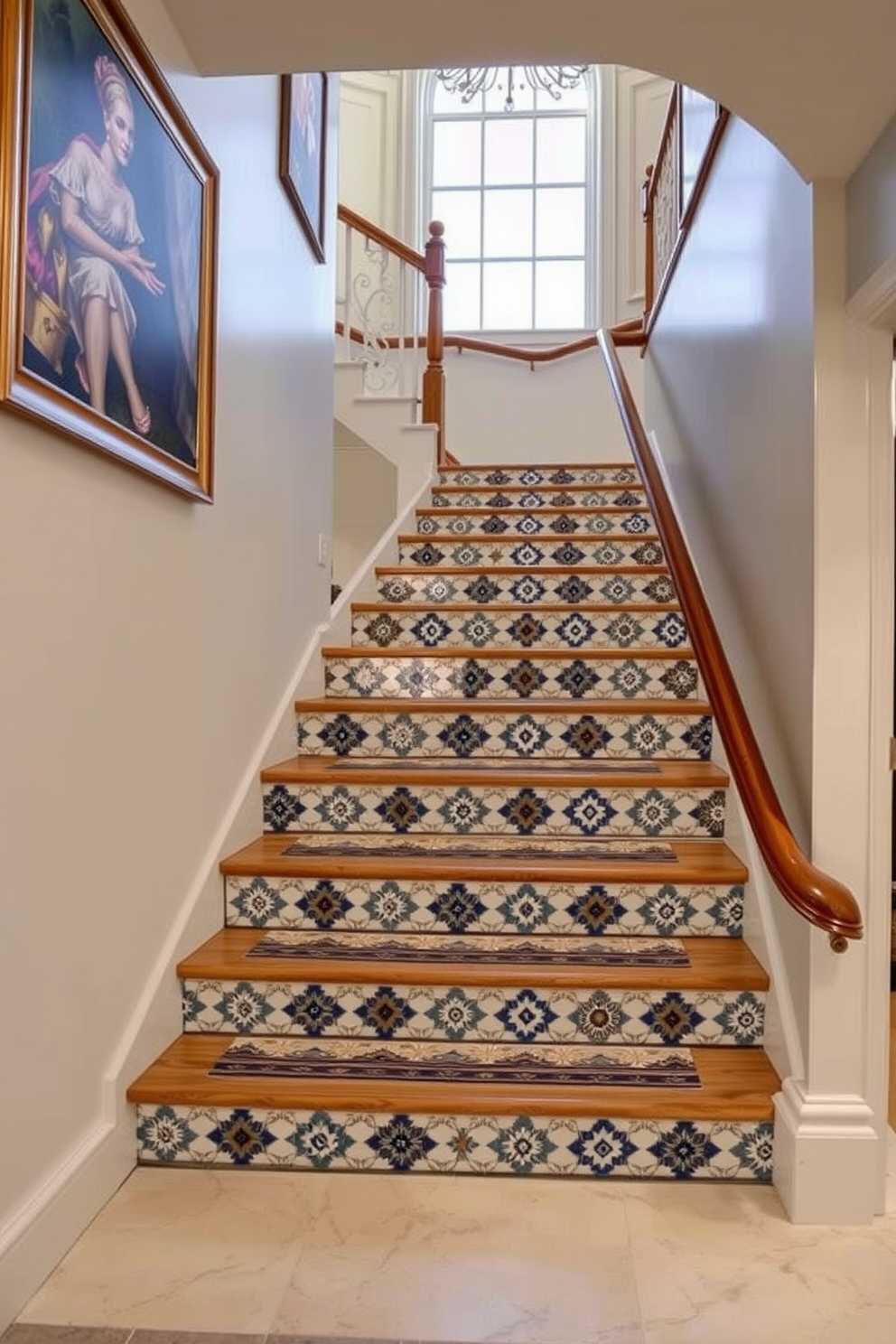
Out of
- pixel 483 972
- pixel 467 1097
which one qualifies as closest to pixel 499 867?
pixel 483 972

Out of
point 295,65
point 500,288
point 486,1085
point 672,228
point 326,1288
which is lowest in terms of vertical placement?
point 326,1288

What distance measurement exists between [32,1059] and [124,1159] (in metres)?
0.46

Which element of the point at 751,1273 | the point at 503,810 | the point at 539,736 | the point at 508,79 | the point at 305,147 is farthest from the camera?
the point at 508,79

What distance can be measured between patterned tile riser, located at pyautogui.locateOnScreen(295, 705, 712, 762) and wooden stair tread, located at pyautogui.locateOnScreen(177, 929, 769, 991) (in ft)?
2.97

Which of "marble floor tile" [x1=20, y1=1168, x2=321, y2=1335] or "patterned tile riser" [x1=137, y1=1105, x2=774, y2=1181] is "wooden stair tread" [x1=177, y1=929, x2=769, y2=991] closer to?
"patterned tile riser" [x1=137, y1=1105, x2=774, y2=1181]

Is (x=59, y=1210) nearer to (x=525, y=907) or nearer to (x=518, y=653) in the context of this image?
(x=525, y=907)

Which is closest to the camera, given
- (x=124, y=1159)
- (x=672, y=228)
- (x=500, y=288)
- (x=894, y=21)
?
(x=894, y=21)

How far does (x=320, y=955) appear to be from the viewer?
2.37m

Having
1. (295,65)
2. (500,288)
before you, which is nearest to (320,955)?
(295,65)

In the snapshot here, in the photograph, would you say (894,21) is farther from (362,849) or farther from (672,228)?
(672,228)

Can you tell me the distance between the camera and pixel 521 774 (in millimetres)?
2873

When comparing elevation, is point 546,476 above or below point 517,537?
above

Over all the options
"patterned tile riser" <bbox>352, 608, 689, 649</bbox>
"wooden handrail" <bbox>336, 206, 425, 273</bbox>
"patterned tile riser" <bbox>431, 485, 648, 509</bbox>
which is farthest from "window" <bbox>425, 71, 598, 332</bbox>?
"patterned tile riser" <bbox>352, 608, 689, 649</bbox>

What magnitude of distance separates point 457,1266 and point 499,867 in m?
0.97
